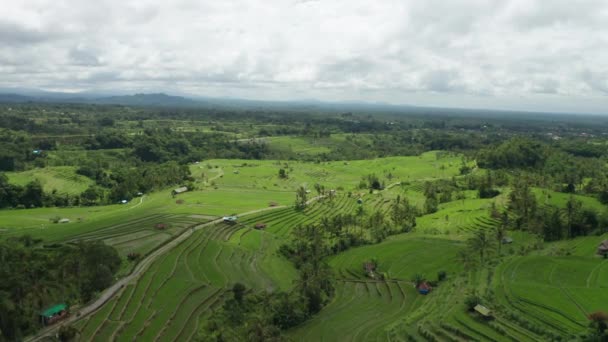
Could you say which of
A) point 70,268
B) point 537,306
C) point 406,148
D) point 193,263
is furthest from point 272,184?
point 406,148

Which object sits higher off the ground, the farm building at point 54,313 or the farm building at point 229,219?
the farm building at point 54,313

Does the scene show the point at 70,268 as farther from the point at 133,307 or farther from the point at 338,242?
the point at 338,242

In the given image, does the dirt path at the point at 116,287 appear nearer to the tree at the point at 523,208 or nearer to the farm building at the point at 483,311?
the farm building at the point at 483,311

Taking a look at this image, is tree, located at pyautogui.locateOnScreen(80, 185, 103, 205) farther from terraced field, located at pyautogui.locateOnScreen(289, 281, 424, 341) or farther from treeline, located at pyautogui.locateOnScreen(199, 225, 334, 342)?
terraced field, located at pyautogui.locateOnScreen(289, 281, 424, 341)

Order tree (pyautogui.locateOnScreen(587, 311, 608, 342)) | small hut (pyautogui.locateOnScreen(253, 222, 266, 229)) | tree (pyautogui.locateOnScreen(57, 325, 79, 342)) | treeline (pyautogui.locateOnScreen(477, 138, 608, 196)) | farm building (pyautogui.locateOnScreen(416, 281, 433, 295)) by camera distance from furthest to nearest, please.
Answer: treeline (pyautogui.locateOnScreen(477, 138, 608, 196)), small hut (pyautogui.locateOnScreen(253, 222, 266, 229)), farm building (pyautogui.locateOnScreen(416, 281, 433, 295)), tree (pyautogui.locateOnScreen(57, 325, 79, 342)), tree (pyautogui.locateOnScreen(587, 311, 608, 342))

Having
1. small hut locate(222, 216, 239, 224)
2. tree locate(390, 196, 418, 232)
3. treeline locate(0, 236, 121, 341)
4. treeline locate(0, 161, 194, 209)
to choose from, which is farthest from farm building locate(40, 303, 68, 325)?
treeline locate(0, 161, 194, 209)

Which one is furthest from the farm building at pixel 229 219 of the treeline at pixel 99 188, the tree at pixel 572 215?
the tree at pixel 572 215

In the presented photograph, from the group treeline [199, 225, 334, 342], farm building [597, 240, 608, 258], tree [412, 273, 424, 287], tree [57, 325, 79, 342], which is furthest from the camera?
tree [412, 273, 424, 287]
